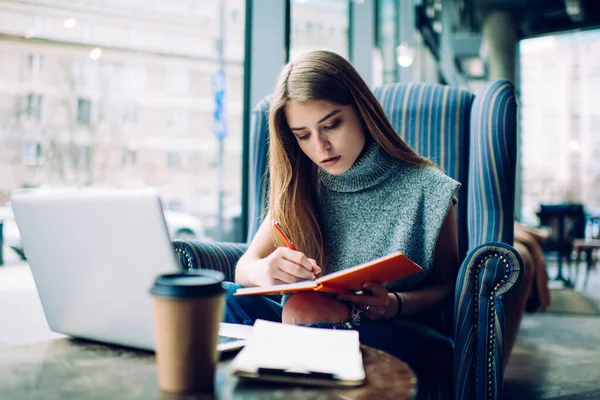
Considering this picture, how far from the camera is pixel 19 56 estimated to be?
1.95m

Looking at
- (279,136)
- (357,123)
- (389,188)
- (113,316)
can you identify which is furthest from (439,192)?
(113,316)

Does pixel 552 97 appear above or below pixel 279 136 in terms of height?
above

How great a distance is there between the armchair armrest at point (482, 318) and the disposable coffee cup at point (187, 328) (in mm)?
822

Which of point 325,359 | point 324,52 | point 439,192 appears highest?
point 324,52

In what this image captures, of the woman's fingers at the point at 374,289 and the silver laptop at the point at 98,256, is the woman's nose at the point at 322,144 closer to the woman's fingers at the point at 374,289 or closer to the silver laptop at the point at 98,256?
the woman's fingers at the point at 374,289

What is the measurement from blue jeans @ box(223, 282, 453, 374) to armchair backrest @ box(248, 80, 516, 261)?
1.69 feet

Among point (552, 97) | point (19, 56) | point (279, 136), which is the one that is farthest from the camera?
point (552, 97)

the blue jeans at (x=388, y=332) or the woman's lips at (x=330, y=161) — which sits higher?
the woman's lips at (x=330, y=161)

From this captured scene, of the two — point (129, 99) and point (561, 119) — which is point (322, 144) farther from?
point (561, 119)

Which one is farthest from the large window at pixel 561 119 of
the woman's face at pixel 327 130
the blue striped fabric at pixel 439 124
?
the woman's face at pixel 327 130

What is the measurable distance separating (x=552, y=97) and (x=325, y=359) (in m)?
10.0

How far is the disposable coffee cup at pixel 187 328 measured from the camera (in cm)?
58

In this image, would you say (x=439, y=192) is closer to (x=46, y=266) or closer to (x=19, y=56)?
(x=46, y=266)

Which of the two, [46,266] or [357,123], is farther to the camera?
[357,123]
